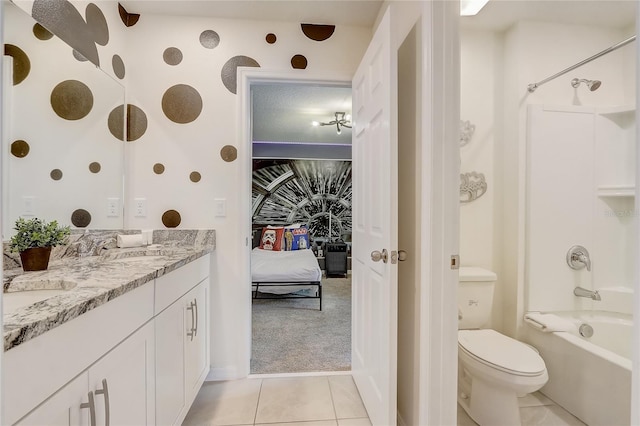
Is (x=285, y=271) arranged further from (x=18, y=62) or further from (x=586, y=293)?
(x=18, y=62)

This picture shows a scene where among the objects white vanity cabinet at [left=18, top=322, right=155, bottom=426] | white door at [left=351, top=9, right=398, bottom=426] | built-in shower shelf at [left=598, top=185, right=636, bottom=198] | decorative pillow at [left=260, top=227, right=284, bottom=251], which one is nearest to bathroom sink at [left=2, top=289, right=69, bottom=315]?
white vanity cabinet at [left=18, top=322, right=155, bottom=426]

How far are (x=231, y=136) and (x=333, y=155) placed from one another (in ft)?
12.7

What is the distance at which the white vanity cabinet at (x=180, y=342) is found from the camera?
53.7 inches

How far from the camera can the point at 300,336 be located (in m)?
2.80

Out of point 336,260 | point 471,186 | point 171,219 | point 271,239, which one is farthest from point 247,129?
point 336,260

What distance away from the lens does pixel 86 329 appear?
943 millimetres

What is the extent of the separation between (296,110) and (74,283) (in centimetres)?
324

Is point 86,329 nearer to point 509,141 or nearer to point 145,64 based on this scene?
point 145,64

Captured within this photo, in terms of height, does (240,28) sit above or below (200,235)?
above

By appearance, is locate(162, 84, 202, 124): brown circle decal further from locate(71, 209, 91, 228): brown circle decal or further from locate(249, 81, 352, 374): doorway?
locate(71, 209, 91, 228): brown circle decal

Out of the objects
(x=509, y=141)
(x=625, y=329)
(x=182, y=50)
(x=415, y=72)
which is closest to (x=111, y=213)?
(x=182, y=50)

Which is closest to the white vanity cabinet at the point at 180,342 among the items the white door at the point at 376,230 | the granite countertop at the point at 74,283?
the granite countertop at the point at 74,283

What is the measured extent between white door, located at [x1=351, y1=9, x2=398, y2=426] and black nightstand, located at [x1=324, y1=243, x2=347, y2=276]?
3342 millimetres

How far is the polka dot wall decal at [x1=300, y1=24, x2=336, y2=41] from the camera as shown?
2.16m
